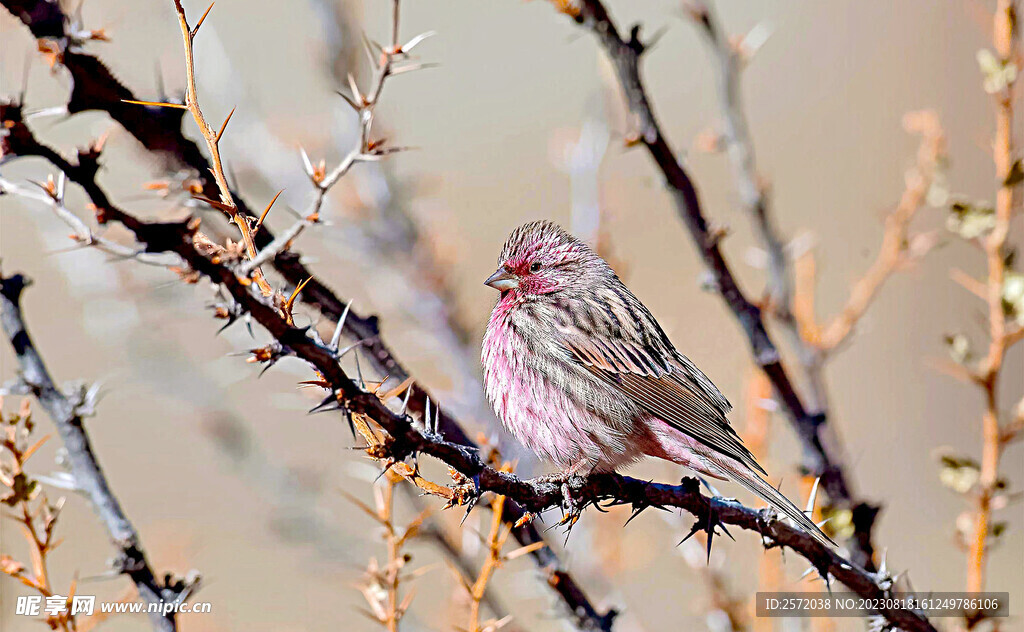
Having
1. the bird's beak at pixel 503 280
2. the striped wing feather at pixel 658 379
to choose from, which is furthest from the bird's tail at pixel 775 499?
the bird's beak at pixel 503 280

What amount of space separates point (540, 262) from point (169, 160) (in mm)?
1472

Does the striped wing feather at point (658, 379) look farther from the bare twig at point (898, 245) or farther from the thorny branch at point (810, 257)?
the bare twig at point (898, 245)

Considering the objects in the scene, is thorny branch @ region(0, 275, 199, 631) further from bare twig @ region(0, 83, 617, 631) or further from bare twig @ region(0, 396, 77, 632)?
bare twig @ region(0, 83, 617, 631)

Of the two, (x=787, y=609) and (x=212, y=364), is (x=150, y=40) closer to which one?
(x=212, y=364)

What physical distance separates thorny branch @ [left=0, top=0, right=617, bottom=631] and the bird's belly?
0.29 m

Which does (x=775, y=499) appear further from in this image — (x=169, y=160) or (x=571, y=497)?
(x=169, y=160)

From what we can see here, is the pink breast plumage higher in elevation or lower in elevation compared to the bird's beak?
lower

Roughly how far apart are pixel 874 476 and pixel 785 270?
315 inches

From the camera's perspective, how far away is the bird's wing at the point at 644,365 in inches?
131

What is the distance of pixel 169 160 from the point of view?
2795mm

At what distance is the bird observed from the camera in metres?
3.27

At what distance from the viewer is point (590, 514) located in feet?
16.4

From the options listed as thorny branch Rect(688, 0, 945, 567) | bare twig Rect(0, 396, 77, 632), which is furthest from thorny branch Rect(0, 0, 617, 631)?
thorny branch Rect(688, 0, 945, 567)

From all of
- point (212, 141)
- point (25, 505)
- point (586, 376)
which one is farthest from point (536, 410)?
point (212, 141)
